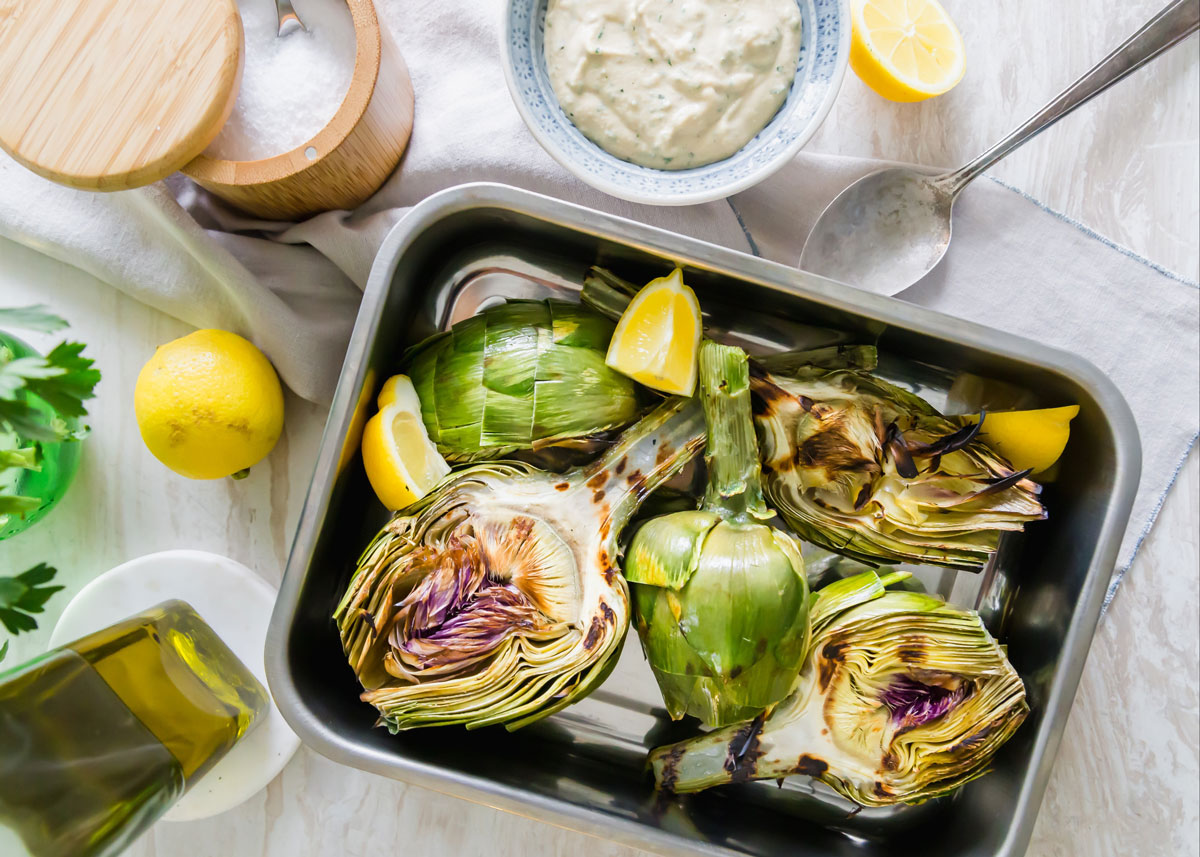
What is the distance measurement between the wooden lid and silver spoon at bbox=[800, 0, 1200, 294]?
62 cm

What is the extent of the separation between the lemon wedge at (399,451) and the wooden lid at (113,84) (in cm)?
28

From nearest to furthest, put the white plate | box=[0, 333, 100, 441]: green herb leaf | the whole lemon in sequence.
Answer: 1. box=[0, 333, 100, 441]: green herb leaf
2. the whole lemon
3. the white plate

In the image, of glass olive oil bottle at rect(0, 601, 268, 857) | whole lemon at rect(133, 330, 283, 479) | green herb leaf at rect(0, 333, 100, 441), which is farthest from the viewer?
whole lemon at rect(133, 330, 283, 479)

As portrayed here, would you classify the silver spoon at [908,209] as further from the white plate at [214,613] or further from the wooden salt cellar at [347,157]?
the white plate at [214,613]

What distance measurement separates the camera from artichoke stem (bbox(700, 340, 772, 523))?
81 centimetres

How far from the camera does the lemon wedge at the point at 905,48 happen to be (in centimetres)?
90

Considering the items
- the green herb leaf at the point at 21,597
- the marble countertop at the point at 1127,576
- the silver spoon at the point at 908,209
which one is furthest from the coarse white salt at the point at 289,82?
the silver spoon at the point at 908,209

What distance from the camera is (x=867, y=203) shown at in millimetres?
962

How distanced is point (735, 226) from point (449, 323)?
1.09 ft

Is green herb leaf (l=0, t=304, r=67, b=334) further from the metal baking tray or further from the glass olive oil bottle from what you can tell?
the glass olive oil bottle

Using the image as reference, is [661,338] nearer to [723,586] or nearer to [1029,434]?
[723,586]

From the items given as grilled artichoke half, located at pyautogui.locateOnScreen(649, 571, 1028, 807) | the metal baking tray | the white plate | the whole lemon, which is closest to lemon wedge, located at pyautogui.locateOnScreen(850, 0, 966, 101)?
the metal baking tray

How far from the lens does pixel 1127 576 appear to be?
1.01m

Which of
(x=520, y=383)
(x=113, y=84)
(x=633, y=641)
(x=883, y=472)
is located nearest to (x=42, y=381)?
(x=113, y=84)
